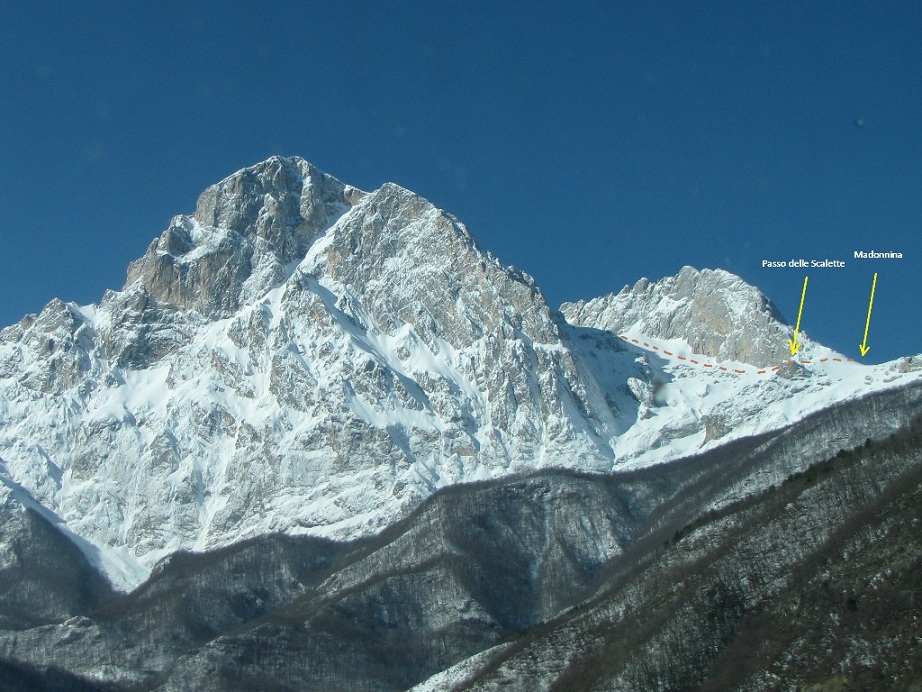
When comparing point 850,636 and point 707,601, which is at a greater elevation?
point 707,601

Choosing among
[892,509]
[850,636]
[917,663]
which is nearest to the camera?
[917,663]

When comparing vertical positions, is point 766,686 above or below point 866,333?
below

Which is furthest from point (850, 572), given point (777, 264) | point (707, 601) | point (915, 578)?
point (777, 264)

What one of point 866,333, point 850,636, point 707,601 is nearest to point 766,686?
point 850,636

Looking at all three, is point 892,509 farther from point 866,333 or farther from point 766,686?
point 766,686

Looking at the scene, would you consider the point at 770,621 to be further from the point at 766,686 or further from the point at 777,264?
the point at 777,264

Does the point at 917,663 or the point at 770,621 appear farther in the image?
the point at 770,621

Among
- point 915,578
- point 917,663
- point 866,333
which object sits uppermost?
point 866,333

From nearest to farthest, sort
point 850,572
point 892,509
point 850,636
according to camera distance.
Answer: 1. point 850,636
2. point 850,572
3. point 892,509

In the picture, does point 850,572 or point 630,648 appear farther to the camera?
point 630,648
